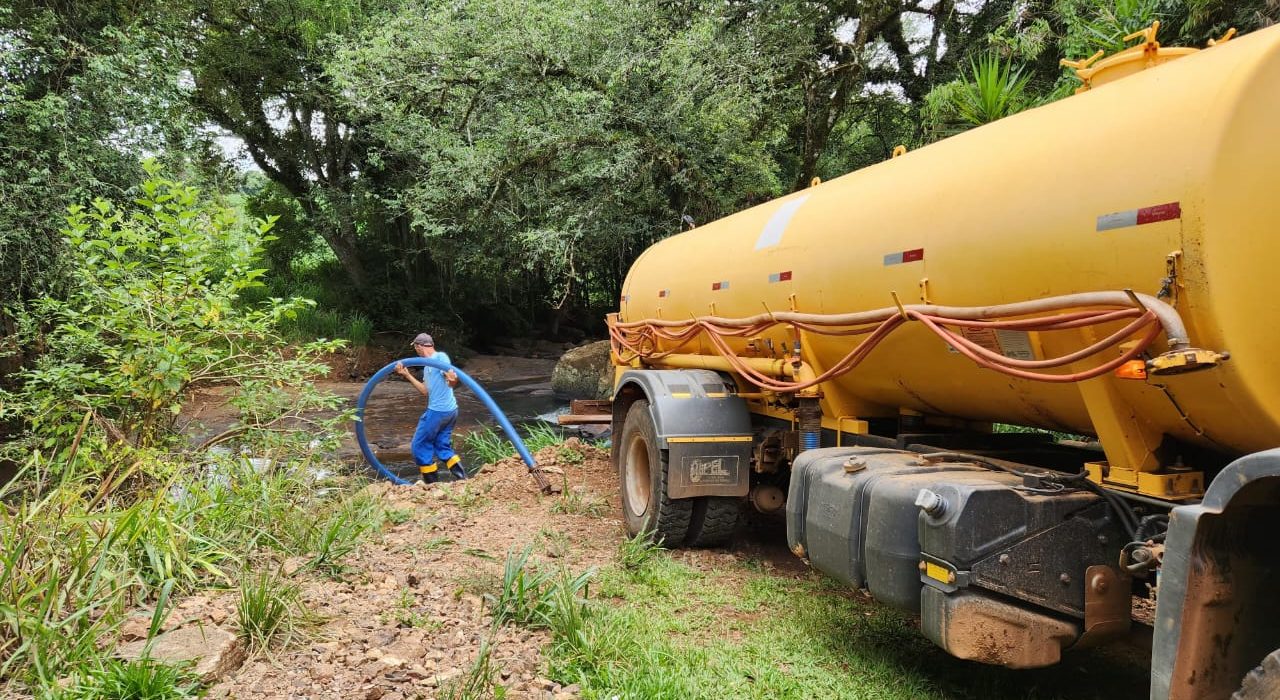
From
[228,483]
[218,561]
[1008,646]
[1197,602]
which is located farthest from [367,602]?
[1197,602]

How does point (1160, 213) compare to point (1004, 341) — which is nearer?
point (1160, 213)

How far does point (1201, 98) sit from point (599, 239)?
10.8 metres

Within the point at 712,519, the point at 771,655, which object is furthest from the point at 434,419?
the point at 771,655

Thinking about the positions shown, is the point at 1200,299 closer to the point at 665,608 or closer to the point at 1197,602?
the point at 1197,602

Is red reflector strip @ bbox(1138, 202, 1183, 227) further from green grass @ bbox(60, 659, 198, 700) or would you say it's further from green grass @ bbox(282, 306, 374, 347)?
green grass @ bbox(282, 306, 374, 347)

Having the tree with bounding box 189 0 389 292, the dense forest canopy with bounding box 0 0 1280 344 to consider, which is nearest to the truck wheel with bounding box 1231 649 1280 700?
the dense forest canopy with bounding box 0 0 1280 344

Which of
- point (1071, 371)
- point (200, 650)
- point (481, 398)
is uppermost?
point (1071, 371)

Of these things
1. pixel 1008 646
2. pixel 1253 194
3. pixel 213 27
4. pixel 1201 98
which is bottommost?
pixel 1008 646

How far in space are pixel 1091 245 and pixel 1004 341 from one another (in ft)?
1.78

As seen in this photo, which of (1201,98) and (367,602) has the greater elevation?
(1201,98)

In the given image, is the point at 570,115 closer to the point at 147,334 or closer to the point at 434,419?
the point at 434,419

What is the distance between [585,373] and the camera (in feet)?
53.4

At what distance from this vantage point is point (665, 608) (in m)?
4.31

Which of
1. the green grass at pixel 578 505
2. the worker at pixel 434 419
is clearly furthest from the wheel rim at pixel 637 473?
the worker at pixel 434 419
